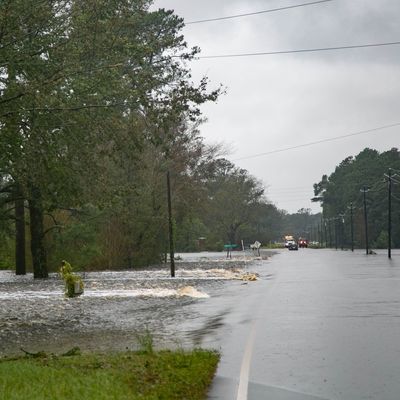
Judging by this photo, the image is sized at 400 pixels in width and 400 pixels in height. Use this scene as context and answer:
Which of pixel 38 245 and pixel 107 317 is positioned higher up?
pixel 38 245

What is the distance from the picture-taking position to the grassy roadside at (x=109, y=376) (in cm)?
737

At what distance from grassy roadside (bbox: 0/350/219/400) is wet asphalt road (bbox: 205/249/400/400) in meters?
0.34

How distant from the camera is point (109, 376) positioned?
8.27 m

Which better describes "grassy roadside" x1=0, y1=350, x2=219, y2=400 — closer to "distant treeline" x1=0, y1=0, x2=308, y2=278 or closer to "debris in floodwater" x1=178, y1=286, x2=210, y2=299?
"distant treeline" x1=0, y1=0, x2=308, y2=278

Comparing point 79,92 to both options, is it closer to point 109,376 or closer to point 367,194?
point 109,376

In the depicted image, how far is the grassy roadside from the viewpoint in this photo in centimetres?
737

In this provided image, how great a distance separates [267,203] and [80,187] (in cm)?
12780

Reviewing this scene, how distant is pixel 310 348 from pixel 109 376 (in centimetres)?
403

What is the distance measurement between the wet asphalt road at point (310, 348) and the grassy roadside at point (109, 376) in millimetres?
335

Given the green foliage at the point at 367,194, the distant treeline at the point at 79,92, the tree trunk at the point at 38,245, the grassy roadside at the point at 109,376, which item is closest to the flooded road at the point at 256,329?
the grassy roadside at the point at 109,376

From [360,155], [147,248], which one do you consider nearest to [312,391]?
[147,248]

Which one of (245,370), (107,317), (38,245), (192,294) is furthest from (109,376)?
(38,245)

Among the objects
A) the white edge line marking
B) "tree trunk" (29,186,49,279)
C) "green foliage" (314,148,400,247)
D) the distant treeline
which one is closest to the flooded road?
the white edge line marking

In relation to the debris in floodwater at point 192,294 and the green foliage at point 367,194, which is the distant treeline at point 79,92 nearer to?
the debris in floodwater at point 192,294
